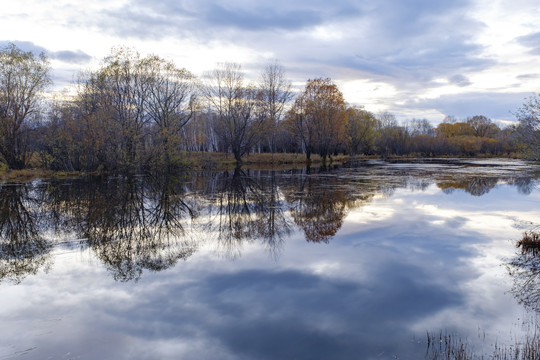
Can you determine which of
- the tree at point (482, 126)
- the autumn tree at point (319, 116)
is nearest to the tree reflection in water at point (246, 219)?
the autumn tree at point (319, 116)

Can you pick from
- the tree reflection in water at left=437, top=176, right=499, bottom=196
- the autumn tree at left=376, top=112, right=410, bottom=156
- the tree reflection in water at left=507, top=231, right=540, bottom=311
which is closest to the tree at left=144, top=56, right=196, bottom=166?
the tree reflection in water at left=437, top=176, right=499, bottom=196

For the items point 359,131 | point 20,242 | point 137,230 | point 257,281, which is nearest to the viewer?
point 257,281

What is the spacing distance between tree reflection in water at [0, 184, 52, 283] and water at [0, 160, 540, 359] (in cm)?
7

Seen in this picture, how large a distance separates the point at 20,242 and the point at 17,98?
25868 mm

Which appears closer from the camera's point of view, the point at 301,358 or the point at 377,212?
the point at 301,358

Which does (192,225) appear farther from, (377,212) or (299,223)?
Answer: (377,212)

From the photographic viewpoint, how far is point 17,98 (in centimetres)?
3048

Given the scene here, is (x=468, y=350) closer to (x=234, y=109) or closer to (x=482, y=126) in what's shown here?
(x=234, y=109)

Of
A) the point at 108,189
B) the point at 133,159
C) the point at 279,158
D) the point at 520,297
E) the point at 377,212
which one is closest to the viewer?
the point at 520,297

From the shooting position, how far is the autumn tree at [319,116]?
55.8 meters

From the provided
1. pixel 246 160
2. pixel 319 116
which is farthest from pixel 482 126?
pixel 246 160

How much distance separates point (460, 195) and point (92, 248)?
63.0 feet

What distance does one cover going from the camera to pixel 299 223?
13.4 meters

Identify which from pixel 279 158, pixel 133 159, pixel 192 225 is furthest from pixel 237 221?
pixel 279 158
